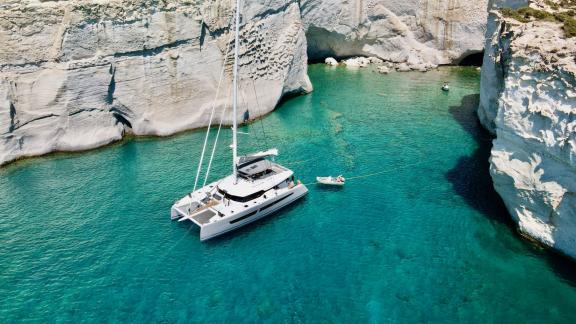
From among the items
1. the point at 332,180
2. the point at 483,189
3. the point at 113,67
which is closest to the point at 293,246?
the point at 332,180

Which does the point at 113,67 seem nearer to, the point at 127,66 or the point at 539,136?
the point at 127,66

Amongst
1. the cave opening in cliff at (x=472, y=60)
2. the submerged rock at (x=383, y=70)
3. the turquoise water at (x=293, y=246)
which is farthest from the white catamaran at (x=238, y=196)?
the cave opening in cliff at (x=472, y=60)

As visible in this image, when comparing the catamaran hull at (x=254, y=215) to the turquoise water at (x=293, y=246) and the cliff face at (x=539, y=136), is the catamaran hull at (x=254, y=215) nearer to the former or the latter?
the turquoise water at (x=293, y=246)

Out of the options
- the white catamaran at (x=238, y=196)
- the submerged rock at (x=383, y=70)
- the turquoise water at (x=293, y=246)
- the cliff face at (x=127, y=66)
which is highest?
the cliff face at (x=127, y=66)

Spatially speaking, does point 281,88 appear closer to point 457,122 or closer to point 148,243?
point 457,122

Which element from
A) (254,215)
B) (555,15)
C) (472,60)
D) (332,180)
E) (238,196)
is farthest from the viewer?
(472,60)

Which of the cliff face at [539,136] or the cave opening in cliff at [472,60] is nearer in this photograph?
the cliff face at [539,136]

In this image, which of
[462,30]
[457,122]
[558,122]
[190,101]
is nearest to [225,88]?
[190,101]
